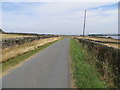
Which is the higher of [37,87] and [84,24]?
[84,24]

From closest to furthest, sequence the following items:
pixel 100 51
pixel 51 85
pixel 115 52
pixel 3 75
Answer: pixel 51 85 → pixel 3 75 → pixel 115 52 → pixel 100 51

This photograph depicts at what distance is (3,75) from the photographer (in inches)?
341

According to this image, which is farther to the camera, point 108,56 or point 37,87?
point 108,56

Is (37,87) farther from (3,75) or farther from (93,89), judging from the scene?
(3,75)

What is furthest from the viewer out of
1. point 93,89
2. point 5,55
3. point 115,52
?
point 5,55

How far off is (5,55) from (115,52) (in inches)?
292

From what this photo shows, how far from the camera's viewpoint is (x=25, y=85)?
6910mm

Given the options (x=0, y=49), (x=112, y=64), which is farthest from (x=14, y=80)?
(x=0, y=49)

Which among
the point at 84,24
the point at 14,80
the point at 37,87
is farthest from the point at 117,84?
the point at 84,24

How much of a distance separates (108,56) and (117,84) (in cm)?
391

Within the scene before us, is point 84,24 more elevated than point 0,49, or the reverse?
point 84,24

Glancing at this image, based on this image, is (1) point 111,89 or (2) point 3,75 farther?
(2) point 3,75

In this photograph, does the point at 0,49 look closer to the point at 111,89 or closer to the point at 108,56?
the point at 108,56

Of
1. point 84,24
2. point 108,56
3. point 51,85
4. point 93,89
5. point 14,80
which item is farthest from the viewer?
point 84,24
